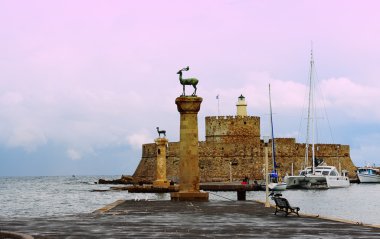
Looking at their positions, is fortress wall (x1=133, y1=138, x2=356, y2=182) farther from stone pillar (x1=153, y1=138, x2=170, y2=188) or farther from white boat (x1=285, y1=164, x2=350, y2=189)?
stone pillar (x1=153, y1=138, x2=170, y2=188)

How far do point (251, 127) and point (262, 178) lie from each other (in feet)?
20.1

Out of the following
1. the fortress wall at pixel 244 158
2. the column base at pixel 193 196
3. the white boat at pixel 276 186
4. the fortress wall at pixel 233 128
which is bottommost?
the column base at pixel 193 196

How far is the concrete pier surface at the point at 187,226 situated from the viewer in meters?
13.1

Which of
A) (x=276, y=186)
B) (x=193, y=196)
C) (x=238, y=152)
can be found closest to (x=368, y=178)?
(x=238, y=152)

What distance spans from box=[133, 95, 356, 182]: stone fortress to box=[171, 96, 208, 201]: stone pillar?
2158 inches

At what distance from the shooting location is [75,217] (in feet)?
58.1

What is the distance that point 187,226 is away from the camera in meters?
14.9

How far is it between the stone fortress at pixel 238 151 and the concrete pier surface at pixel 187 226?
63.1 m

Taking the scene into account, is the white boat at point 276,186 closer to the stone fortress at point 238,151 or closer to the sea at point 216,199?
the sea at point 216,199

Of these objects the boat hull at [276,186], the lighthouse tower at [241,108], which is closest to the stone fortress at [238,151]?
the lighthouse tower at [241,108]

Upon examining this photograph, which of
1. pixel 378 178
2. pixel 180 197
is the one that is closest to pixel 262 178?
pixel 378 178

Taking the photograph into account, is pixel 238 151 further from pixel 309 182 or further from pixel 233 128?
pixel 309 182

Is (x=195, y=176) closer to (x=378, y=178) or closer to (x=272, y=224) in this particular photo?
(x=272, y=224)

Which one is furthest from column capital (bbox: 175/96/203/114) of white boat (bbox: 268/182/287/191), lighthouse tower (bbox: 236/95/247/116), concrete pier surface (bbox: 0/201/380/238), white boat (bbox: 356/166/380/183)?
white boat (bbox: 356/166/380/183)
